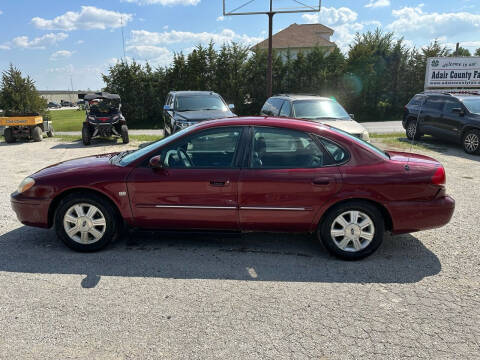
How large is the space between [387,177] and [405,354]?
6.18ft

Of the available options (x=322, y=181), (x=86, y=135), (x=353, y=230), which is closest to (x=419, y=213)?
(x=353, y=230)

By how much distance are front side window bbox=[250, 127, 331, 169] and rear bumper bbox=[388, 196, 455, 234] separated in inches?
35.4

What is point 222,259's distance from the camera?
4.13 meters

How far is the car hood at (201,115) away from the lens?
10375 millimetres

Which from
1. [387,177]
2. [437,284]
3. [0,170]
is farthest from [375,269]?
[0,170]

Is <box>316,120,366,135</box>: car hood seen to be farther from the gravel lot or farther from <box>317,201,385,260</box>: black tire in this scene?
<box>317,201,385,260</box>: black tire

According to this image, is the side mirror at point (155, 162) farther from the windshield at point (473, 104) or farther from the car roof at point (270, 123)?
the windshield at point (473, 104)

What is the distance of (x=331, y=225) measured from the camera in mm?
4035

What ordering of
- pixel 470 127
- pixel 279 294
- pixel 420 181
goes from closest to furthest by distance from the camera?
pixel 279 294, pixel 420 181, pixel 470 127

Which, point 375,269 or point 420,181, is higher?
point 420,181

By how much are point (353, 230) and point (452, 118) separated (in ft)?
33.2

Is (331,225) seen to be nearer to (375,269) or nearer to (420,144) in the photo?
(375,269)

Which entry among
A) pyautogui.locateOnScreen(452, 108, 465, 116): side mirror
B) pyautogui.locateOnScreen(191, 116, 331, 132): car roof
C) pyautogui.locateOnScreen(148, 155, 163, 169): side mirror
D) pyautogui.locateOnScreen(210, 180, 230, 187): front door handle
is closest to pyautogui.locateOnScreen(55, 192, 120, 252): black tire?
pyautogui.locateOnScreen(148, 155, 163, 169): side mirror

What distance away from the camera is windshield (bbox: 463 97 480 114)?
38.4ft
